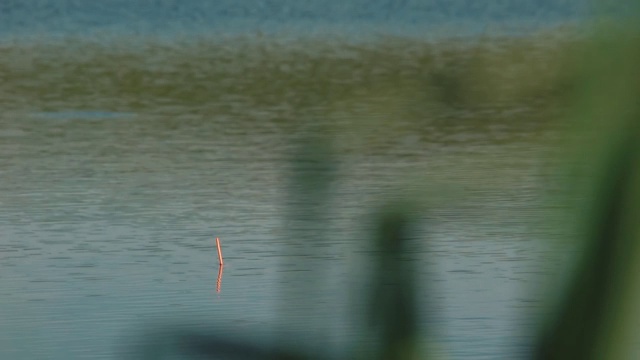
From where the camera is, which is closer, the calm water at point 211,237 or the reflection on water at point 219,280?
the calm water at point 211,237

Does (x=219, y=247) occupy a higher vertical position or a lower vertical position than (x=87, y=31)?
lower

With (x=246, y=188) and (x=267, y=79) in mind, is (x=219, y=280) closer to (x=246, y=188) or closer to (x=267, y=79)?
(x=246, y=188)

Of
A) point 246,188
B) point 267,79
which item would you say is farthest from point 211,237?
point 267,79

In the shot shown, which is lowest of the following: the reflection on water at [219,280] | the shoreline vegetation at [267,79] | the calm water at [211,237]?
the reflection on water at [219,280]

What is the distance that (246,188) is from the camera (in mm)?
7883

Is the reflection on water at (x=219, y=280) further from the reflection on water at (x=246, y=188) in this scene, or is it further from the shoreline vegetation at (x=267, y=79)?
the shoreline vegetation at (x=267, y=79)

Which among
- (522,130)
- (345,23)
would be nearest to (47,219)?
(522,130)

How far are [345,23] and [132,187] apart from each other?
7028 millimetres

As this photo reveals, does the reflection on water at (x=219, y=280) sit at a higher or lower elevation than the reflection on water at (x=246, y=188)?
lower

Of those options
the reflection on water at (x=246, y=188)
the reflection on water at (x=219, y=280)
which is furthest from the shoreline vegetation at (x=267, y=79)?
the reflection on water at (x=219, y=280)

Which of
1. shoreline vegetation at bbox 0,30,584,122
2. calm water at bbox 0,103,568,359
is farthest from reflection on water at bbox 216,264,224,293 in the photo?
shoreline vegetation at bbox 0,30,584,122

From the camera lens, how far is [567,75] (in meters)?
0.38

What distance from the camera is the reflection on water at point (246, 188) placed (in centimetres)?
43

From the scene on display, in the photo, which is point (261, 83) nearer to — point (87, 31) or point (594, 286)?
point (87, 31)
